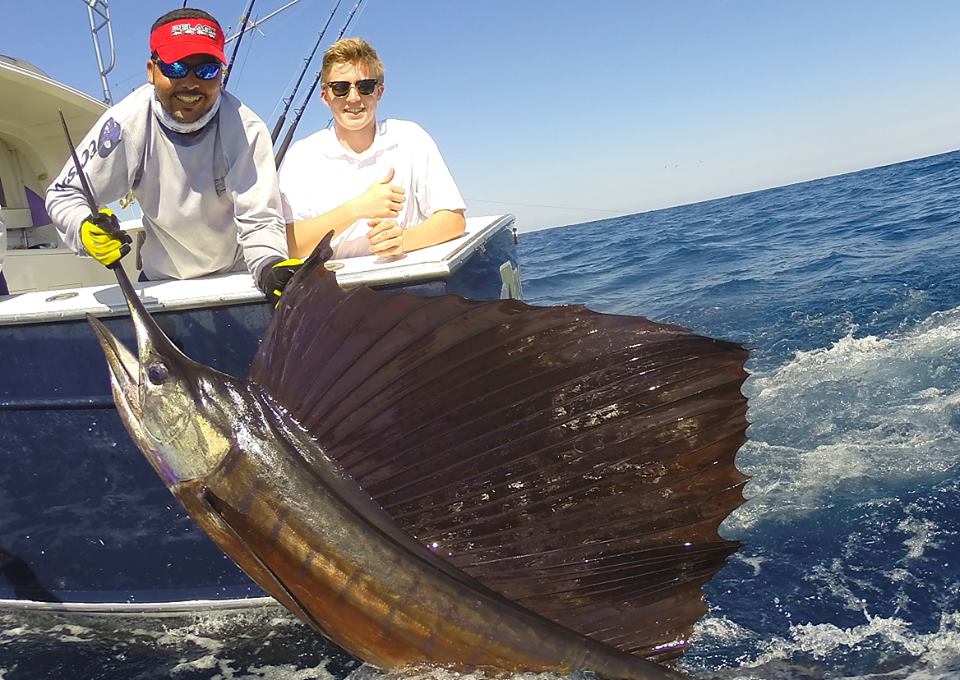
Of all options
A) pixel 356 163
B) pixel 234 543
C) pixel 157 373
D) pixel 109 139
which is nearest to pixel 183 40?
pixel 109 139

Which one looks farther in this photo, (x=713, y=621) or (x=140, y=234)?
(x=140, y=234)

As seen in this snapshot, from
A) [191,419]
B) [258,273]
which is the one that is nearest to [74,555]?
[258,273]

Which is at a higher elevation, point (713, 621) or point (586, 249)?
point (586, 249)

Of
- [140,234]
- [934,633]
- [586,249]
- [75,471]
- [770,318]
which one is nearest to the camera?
[934,633]

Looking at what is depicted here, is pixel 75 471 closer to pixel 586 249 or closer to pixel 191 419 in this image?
pixel 191 419

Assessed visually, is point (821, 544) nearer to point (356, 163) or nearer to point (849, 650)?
point (849, 650)

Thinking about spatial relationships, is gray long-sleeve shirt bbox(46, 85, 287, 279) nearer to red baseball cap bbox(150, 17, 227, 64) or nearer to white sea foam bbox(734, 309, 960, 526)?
red baseball cap bbox(150, 17, 227, 64)

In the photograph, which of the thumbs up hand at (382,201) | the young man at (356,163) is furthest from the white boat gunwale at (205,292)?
the young man at (356,163)

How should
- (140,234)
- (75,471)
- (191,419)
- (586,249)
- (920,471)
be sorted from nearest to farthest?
(191,419) → (75,471) → (920,471) → (140,234) → (586,249)

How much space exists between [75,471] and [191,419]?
3.53 ft

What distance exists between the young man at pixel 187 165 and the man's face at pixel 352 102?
364 mm

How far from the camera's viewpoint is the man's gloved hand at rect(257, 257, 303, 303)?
195 cm

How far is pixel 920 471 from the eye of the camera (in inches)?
119

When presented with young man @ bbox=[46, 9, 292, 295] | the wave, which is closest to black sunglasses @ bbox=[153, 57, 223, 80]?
young man @ bbox=[46, 9, 292, 295]
